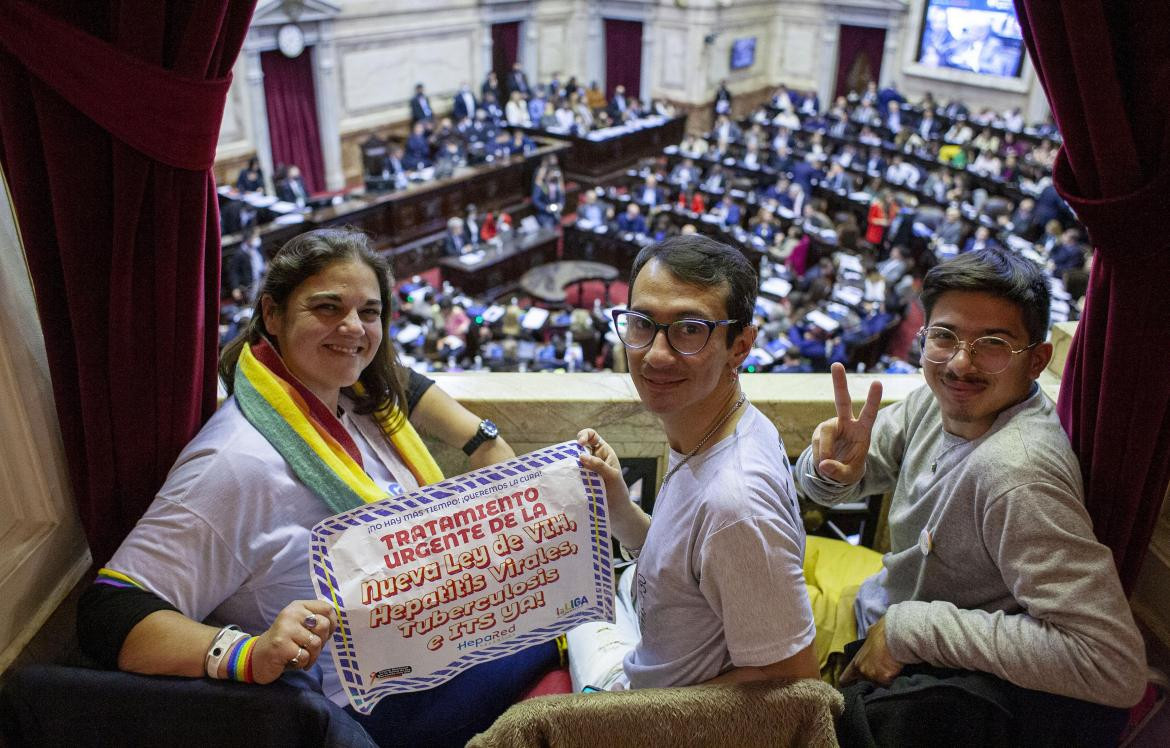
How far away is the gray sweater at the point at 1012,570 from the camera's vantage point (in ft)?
4.87

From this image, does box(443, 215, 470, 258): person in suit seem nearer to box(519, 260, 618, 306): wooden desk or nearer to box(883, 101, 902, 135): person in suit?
box(519, 260, 618, 306): wooden desk

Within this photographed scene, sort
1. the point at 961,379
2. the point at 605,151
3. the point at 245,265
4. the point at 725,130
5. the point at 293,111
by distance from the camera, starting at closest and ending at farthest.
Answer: the point at 961,379
the point at 245,265
the point at 293,111
the point at 605,151
the point at 725,130

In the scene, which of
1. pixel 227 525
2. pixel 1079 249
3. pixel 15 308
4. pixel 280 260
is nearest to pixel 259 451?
pixel 227 525

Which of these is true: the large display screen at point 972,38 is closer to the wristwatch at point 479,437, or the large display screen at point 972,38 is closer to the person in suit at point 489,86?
the person in suit at point 489,86

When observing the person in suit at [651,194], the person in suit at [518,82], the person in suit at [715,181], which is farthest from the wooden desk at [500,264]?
the person in suit at [518,82]

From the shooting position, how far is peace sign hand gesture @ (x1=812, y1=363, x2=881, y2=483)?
1685 mm

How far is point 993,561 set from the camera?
5.33 feet

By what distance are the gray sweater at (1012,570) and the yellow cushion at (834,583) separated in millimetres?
199

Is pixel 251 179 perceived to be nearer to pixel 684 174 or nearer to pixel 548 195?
pixel 548 195

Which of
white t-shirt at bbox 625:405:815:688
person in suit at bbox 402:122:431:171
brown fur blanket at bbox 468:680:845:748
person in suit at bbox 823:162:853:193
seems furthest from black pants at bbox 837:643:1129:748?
person in suit at bbox 402:122:431:171

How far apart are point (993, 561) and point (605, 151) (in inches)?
493

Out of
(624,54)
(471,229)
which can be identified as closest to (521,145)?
(471,229)

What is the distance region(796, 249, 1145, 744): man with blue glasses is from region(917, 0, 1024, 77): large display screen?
14930mm

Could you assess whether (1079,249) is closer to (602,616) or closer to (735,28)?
(602,616)
